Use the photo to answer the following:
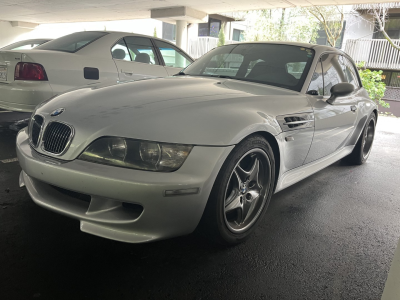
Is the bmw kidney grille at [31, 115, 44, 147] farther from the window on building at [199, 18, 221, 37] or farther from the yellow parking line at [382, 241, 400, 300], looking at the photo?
the window on building at [199, 18, 221, 37]

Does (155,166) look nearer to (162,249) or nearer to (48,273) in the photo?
(162,249)

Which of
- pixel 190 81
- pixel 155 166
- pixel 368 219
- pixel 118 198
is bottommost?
pixel 368 219

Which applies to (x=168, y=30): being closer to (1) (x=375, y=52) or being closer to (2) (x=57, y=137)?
(1) (x=375, y=52)

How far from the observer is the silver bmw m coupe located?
1664 mm

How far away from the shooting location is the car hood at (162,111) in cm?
173

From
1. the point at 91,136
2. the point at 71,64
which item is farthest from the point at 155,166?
the point at 71,64

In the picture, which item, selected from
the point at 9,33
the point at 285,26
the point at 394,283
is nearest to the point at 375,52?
the point at 285,26

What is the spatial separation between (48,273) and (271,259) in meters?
1.27

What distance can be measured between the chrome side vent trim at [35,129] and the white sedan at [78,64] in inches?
47.1

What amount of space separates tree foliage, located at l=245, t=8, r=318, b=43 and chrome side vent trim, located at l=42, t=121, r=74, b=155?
16.2 meters

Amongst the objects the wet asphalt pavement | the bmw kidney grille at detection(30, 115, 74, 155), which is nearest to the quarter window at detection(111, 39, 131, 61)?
the wet asphalt pavement

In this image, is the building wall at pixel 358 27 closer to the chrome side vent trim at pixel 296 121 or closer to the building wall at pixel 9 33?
the chrome side vent trim at pixel 296 121

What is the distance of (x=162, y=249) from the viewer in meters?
2.02


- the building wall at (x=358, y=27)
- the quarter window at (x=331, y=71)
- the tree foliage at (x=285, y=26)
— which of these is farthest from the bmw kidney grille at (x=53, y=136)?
the building wall at (x=358, y=27)
